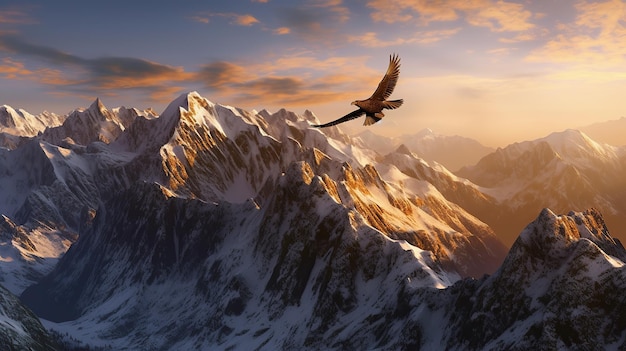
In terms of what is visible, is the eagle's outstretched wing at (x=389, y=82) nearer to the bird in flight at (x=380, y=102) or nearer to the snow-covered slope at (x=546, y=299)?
the bird in flight at (x=380, y=102)

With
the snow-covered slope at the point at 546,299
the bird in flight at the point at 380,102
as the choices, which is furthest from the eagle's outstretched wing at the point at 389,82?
the snow-covered slope at the point at 546,299

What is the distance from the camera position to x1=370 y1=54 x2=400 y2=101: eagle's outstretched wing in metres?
58.4

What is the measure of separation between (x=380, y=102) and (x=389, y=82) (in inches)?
103

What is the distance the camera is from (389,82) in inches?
2334

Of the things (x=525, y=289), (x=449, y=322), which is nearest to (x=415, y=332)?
(x=449, y=322)

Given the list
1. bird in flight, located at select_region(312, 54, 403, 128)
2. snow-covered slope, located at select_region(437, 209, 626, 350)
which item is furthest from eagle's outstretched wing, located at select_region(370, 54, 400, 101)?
snow-covered slope, located at select_region(437, 209, 626, 350)

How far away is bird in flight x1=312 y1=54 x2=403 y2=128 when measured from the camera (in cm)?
5653

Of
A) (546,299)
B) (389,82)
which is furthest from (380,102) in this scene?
(546,299)

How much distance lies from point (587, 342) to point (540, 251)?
31.2 m

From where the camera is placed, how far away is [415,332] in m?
198

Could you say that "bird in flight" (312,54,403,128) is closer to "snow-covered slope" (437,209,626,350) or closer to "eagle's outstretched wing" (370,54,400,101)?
"eagle's outstretched wing" (370,54,400,101)

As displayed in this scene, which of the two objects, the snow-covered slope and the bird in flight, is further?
the snow-covered slope

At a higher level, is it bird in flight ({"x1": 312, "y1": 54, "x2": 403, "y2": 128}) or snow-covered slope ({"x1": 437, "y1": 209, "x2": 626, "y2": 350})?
bird in flight ({"x1": 312, "y1": 54, "x2": 403, "y2": 128})

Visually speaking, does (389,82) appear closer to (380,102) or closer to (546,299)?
(380,102)
